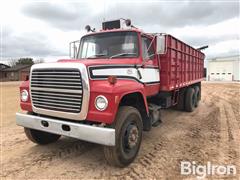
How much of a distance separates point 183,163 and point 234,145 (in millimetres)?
1682

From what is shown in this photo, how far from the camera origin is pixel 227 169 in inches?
157

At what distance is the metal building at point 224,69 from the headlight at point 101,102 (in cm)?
5021

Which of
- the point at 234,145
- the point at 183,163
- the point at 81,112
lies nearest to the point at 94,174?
the point at 81,112

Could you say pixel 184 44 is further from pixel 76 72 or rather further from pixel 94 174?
pixel 94 174

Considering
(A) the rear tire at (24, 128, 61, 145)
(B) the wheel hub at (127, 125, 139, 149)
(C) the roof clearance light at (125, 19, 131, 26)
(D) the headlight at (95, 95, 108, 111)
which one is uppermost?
(C) the roof clearance light at (125, 19, 131, 26)

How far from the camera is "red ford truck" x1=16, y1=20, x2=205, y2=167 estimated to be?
3.60 meters

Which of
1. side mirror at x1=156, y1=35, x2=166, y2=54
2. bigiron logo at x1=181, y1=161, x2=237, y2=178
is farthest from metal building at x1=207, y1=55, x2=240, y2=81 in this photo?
bigiron logo at x1=181, y1=161, x2=237, y2=178

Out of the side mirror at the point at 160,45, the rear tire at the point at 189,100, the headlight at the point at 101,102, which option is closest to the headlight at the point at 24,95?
the headlight at the point at 101,102

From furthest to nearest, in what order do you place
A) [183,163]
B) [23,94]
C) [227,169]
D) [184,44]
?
[184,44], [23,94], [183,163], [227,169]

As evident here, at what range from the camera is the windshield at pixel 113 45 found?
4.87 meters

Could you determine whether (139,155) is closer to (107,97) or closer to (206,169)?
(206,169)

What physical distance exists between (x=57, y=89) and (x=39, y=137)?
172cm

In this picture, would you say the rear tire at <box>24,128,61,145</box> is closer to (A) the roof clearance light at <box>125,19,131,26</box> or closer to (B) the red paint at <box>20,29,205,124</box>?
(B) the red paint at <box>20,29,205,124</box>

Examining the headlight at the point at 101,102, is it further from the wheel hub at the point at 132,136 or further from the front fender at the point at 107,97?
the wheel hub at the point at 132,136
